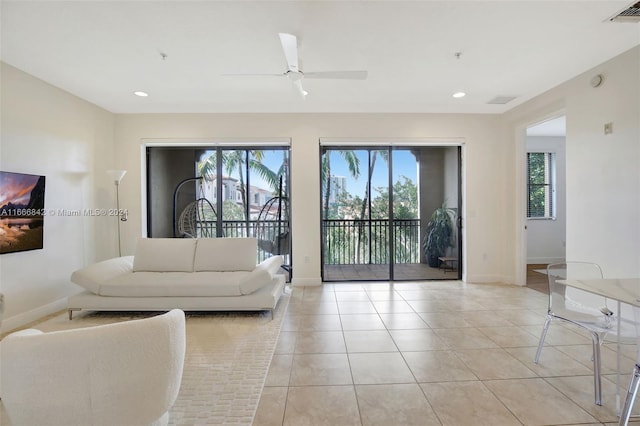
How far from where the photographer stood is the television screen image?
287cm

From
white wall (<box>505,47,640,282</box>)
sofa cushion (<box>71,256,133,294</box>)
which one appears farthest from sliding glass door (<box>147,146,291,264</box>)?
white wall (<box>505,47,640,282</box>)

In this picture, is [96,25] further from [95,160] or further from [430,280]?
[430,280]

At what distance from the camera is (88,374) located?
1.10 metres

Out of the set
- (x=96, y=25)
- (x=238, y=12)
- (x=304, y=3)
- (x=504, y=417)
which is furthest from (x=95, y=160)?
(x=504, y=417)

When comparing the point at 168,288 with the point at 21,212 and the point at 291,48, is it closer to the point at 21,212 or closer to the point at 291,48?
the point at 21,212

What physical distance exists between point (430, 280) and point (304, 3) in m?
4.30

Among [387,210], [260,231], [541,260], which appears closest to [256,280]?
→ [260,231]

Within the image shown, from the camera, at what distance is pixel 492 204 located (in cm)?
462

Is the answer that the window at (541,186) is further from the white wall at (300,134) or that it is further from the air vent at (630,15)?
the air vent at (630,15)

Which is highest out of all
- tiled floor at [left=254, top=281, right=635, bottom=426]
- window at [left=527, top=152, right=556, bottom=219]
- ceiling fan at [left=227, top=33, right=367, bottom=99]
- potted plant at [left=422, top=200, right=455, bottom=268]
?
ceiling fan at [left=227, top=33, right=367, bottom=99]

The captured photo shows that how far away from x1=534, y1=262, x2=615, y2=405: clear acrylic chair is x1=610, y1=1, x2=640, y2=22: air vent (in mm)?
2006

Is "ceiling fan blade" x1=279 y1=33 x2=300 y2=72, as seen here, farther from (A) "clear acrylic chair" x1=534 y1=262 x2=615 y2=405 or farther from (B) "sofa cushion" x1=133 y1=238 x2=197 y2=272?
(A) "clear acrylic chair" x1=534 y1=262 x2=615 y2=405

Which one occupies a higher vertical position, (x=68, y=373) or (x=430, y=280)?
(x=68, y=373)

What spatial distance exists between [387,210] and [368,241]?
0.63 m
